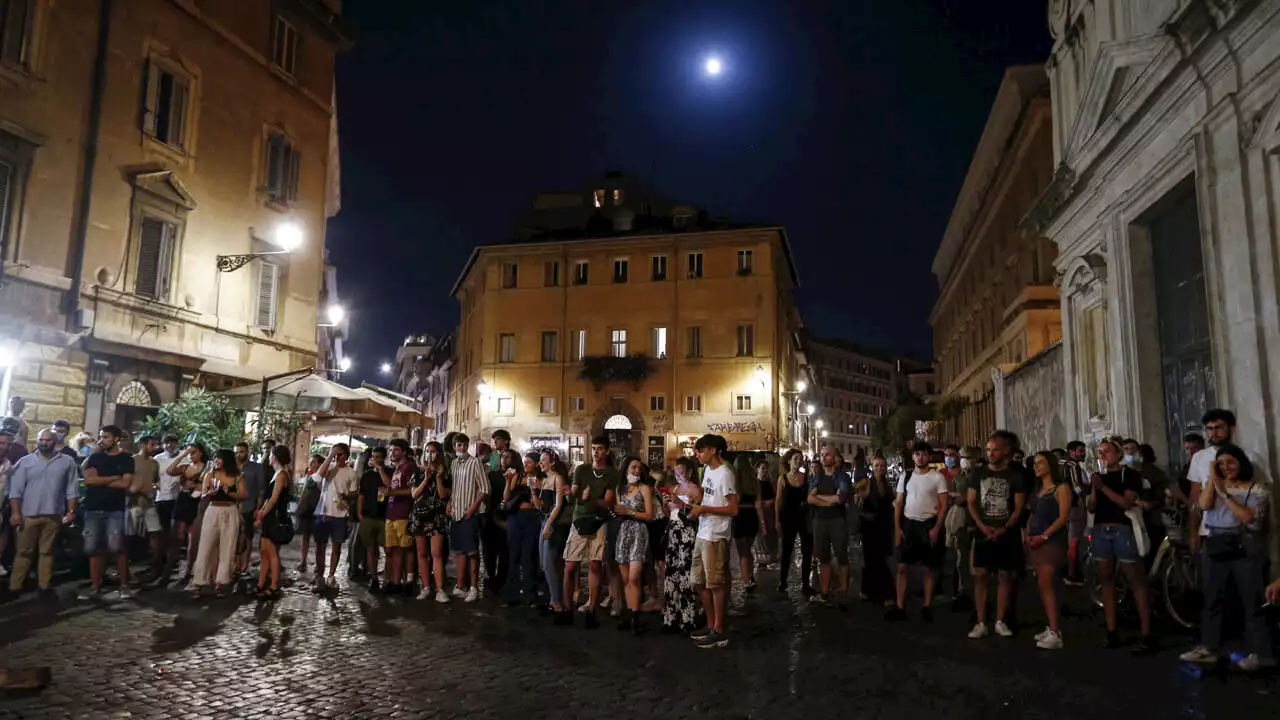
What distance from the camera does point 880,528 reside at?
9.97 metres

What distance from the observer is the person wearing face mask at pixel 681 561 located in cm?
802

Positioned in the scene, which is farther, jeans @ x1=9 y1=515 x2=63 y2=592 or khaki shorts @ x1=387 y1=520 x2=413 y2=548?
khaki shorts @ x1=387 y1=520 x2=413 y2=548

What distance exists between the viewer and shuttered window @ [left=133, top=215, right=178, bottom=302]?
17.5m

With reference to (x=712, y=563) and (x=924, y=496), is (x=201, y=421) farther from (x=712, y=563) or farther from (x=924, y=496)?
(x=924, y=496)

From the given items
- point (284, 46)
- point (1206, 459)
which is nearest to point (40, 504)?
point (1206, 459)

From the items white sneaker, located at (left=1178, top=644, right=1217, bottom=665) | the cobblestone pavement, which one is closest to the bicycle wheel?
the cobblestone pavement

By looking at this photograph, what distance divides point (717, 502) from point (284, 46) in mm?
20124

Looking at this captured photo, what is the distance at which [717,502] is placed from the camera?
7.77 meters

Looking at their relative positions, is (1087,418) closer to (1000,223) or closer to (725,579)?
(725,579)

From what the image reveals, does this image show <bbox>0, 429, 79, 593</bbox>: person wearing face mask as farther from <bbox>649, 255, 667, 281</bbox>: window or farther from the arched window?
<bbox>649, 255, 667, 281</bbox>: window

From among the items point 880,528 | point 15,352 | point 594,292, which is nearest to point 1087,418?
point 880,528

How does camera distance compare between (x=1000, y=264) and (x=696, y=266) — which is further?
(x=696, y=266)

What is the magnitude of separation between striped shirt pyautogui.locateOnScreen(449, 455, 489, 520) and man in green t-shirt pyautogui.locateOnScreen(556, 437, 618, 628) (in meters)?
1.60

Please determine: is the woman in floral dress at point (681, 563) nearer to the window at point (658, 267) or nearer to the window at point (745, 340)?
the window at point (745, 340)
